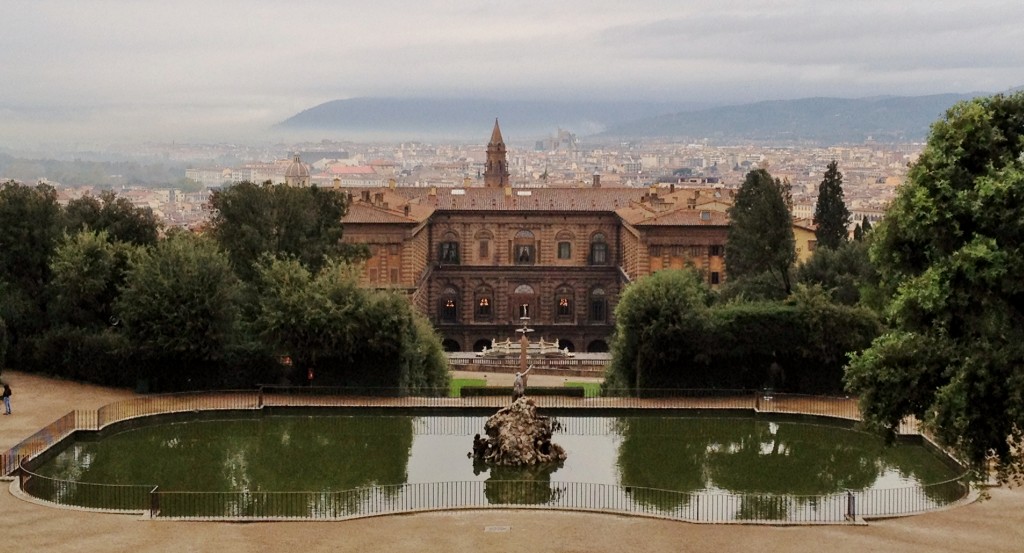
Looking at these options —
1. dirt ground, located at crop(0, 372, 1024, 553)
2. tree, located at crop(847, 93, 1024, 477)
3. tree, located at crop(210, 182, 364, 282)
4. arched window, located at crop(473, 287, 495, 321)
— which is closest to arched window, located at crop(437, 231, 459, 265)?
arched window, located at crop(473, 287, 495, 321)

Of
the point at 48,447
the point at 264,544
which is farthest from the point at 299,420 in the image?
the point at 264,544

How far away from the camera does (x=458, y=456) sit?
35.0m

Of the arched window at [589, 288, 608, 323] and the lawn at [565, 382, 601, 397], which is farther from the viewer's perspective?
the arched window at [589, 288, 608, 323]

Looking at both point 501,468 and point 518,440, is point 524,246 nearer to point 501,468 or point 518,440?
point 518,440

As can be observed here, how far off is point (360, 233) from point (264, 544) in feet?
172

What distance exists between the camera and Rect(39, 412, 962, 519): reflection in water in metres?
30.2

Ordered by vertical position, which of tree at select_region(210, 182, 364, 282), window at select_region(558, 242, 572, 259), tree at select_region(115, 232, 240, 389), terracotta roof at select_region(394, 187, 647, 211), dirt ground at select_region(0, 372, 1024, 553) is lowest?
dirt ground at select_region(0, 372, 1024, 553)

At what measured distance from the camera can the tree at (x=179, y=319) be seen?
1682 inches

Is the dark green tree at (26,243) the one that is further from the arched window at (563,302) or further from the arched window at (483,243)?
the arched window at (563,302)

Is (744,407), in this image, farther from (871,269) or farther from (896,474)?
(871,269)

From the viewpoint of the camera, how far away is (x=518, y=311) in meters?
84.9

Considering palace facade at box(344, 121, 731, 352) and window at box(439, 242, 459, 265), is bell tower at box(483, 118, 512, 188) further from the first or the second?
window at box(439, 242, 459, 265)

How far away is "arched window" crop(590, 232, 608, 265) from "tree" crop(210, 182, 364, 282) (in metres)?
31.3

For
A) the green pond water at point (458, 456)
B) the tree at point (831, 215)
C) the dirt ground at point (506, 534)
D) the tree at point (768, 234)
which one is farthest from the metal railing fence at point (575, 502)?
the tree at point (831, 215)
